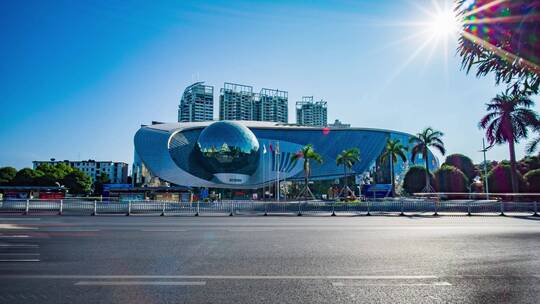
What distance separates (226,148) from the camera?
77062 millimetres

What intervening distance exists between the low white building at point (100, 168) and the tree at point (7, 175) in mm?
76515

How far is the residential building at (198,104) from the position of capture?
515ft

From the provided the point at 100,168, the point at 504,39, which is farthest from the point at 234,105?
the point at 504,39

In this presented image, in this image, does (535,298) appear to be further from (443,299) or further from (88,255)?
(88,255)

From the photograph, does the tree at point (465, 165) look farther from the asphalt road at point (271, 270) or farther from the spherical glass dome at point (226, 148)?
the asphalt road at point (271, 270)

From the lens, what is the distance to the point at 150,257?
295 inches

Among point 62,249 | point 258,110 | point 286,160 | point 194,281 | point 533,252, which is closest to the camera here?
point 194,281

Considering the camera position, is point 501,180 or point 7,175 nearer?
point 501,180

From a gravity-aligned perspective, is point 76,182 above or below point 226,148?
below

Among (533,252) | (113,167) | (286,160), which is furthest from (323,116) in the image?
(533,252)

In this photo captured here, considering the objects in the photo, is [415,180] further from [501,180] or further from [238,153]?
[238,153]

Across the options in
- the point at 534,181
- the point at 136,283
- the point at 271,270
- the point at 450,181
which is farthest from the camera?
the point at 450,181

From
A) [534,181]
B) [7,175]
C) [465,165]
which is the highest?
[465,165]

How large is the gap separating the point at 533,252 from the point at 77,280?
33.2 ft
